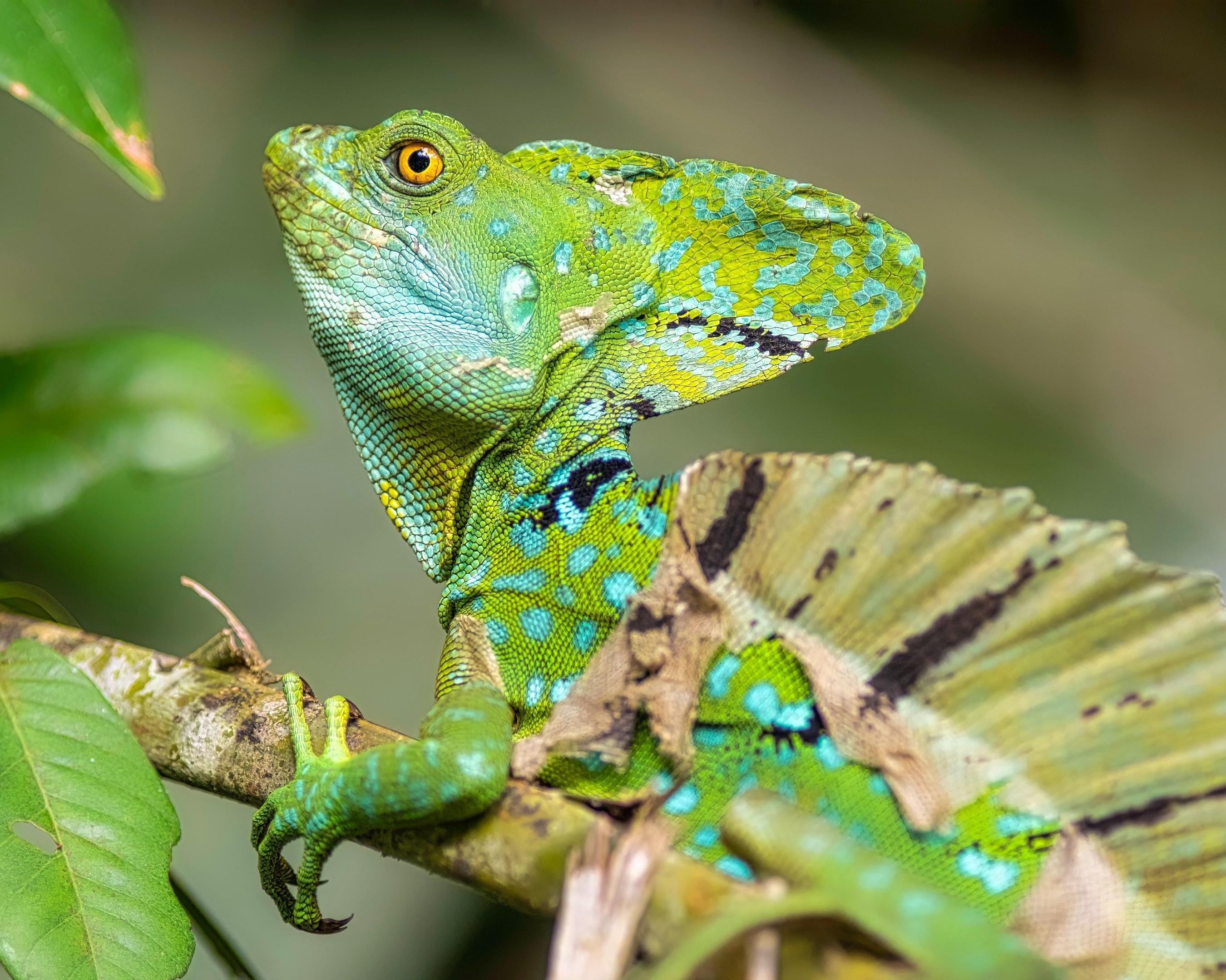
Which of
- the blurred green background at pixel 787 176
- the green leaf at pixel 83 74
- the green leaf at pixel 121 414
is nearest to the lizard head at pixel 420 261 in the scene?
the green leaf at pixel 121 414

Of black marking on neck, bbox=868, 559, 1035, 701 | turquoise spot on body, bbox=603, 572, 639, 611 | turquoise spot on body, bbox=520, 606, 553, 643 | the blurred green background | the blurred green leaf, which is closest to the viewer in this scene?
black marking on neck, bbox=868, 559, 1035, 701

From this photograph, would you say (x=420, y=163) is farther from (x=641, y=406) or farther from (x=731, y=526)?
(x=731, y=526)

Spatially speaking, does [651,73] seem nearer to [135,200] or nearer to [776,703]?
[135,200]

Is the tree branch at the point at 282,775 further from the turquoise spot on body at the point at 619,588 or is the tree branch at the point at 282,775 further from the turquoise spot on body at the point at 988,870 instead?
the turquoise spot on body at the point at 988,870

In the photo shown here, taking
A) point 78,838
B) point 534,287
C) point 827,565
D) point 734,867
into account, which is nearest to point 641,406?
point 534,287

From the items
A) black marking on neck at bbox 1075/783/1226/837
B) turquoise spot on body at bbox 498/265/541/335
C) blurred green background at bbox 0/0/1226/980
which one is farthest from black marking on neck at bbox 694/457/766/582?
blurred green background at bbox 0/0/1226/980

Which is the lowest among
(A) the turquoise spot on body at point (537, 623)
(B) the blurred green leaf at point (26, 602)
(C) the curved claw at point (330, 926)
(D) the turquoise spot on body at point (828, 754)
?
(C) the curved claw at point (330, 926)

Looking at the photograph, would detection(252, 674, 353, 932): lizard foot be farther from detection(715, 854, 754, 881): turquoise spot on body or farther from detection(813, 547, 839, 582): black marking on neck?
detection(813, 547, 839, 582): black marking on neck

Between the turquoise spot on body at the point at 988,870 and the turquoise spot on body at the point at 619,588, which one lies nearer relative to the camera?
the turquoise spot on body at the point at 988,870
